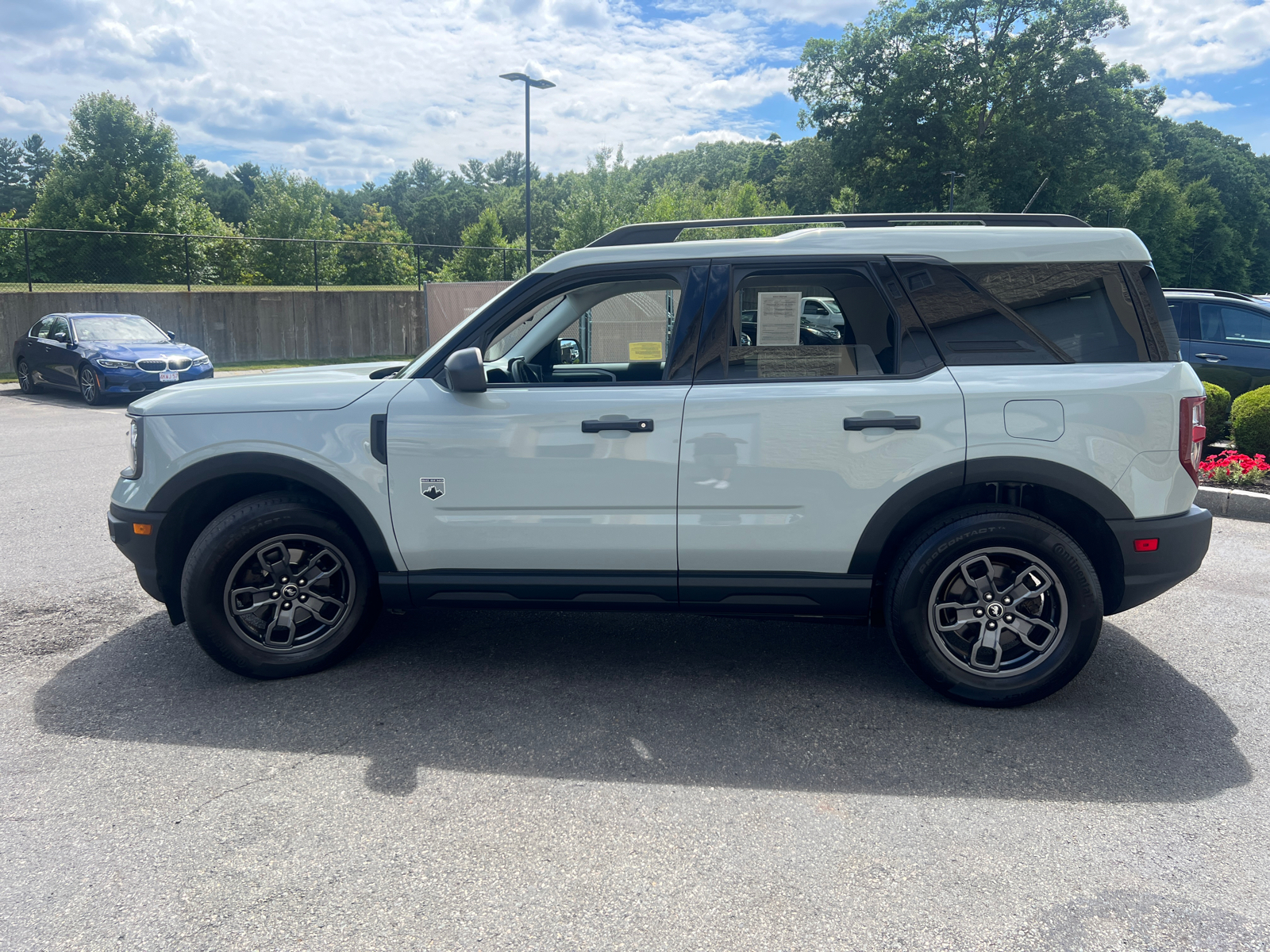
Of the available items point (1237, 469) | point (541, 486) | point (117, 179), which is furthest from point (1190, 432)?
point (117, 179)

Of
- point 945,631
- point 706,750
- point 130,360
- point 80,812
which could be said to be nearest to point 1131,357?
point 945,631

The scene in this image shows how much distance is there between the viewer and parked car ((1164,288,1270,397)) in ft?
33.3

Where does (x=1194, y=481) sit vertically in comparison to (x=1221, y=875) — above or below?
above

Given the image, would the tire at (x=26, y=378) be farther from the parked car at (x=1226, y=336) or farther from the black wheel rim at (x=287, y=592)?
the parked car at (x=1226, y=336)

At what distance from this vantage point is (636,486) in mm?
3709

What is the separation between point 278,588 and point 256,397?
85cm

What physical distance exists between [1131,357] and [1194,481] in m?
0.60

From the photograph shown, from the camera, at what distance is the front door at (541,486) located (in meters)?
3.70

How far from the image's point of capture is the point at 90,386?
15594 mm

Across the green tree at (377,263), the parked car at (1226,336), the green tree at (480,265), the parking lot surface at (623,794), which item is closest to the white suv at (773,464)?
the parking lot surface at (623,794)

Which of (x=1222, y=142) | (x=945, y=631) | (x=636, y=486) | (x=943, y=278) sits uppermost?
(x=1222, y=142)

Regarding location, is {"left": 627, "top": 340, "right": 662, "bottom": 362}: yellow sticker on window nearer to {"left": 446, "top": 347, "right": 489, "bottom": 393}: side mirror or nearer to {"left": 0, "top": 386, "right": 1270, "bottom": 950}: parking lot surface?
{"left": 446, "top": 347, "right": 489, "bottom": 393}: side mirror

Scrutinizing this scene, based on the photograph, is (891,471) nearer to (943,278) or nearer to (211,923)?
(943,278)

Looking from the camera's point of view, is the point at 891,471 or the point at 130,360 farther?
the point at 130,360
